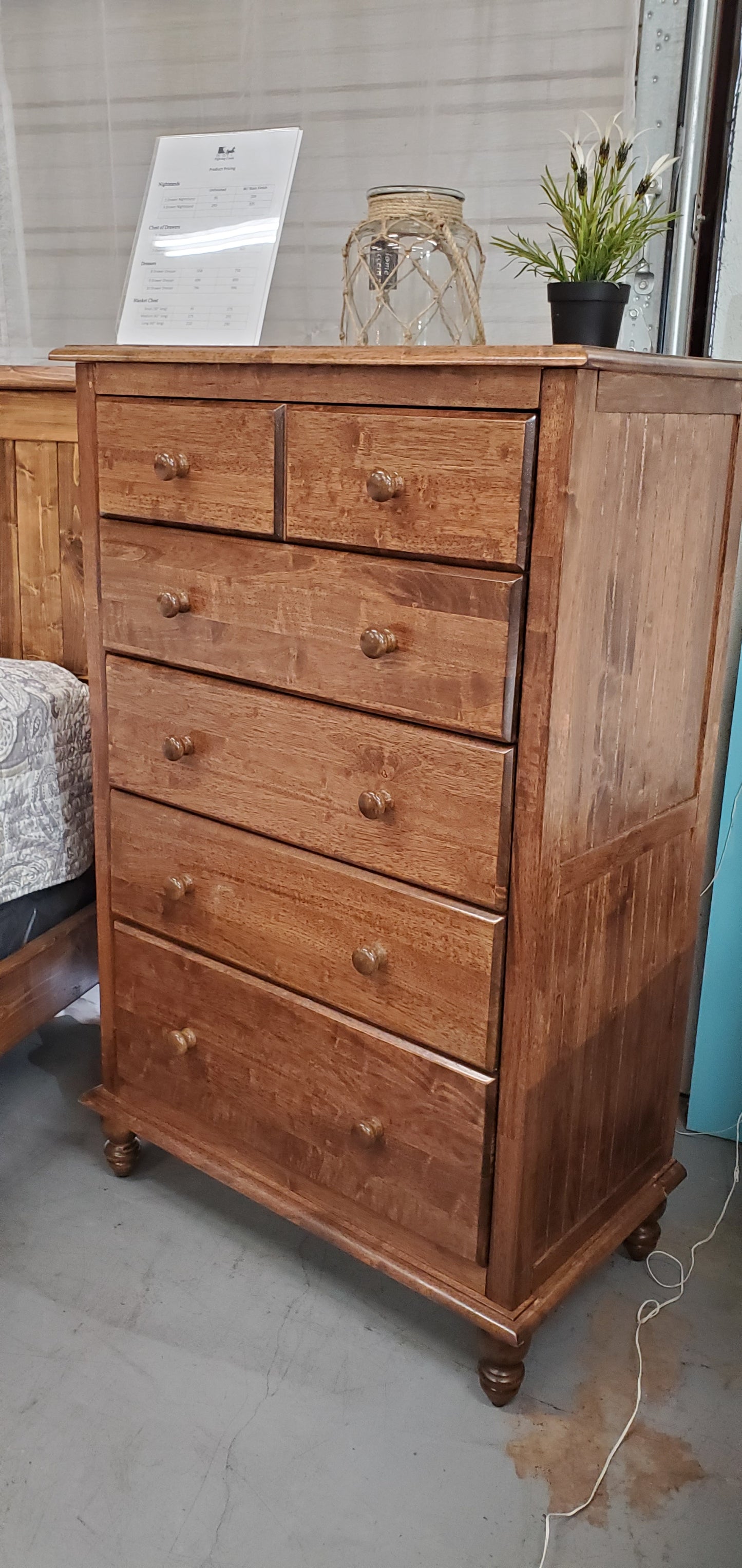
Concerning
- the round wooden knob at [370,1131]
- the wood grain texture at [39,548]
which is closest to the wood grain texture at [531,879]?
the round wooden knob at [370,1131]

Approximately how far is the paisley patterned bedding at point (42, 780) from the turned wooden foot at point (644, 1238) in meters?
1.01

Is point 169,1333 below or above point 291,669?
below

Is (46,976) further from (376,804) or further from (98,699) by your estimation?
(376,804)

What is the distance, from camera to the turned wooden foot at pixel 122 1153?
1781mm

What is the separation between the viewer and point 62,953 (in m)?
1.96

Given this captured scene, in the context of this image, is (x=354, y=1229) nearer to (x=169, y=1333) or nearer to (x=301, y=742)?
(x=169, y=1333)

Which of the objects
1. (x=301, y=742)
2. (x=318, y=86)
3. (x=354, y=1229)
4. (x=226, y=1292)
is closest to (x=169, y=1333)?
(x=226, y=1292)

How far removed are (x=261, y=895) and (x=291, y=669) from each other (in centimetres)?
30

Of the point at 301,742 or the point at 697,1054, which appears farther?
the point at 697,1054

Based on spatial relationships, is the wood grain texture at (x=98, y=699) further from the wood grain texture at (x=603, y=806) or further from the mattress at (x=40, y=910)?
the wood grain texture at (x=603, y=806)

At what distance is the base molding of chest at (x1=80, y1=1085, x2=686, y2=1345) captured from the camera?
4.51 ft

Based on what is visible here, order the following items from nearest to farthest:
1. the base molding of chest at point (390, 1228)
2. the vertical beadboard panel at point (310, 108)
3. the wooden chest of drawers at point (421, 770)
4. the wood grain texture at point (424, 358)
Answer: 1. the wood grain texture at point (424, 358)
2. the wooden chest of drawers at point (421, 770)
3. the base molding of chest at point (390, 1228)
4. the vertical beadboard panel at point (310, 108)

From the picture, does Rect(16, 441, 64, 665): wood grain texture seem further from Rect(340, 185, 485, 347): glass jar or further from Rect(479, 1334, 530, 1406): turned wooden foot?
Rect(479, 1334, 530, 1406): turned wooden foot

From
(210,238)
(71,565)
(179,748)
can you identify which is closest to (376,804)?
(179,748)
